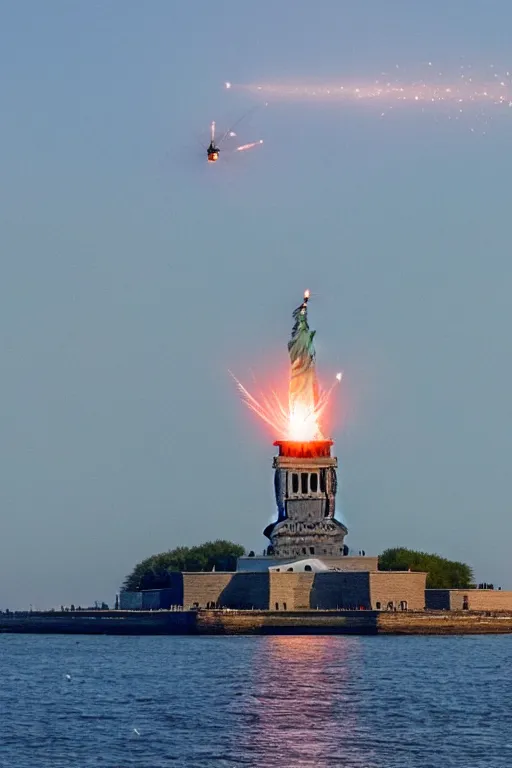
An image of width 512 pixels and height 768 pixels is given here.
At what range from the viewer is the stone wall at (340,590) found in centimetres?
16288

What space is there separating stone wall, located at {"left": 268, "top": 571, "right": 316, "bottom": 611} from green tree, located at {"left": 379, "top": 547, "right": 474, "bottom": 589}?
23.2 m

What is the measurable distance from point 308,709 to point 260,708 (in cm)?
217

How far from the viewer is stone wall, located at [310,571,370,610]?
16288 cm

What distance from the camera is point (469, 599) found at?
169m

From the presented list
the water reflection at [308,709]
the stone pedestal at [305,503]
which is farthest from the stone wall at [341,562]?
the water reflection at [308,709]

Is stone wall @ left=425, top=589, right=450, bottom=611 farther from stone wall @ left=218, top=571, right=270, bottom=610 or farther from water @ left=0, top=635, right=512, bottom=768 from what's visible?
water @ left=0, top=635, right=512, bottom=768

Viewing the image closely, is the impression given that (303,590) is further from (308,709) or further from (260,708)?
(308,709)

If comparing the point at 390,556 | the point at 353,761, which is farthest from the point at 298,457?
the point at 353,761

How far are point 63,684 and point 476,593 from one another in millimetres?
74000

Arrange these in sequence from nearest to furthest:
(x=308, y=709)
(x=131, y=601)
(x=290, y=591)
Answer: (x=308, y=709)
(x=290, y=591)
(x=131, y=601)

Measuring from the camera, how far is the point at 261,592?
165 meters

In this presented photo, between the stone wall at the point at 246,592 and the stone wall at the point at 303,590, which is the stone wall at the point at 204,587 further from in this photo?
the stone wall at the point at 246,592

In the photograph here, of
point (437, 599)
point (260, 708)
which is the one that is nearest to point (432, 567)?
point (437, 599)

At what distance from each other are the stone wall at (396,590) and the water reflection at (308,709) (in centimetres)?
3438
